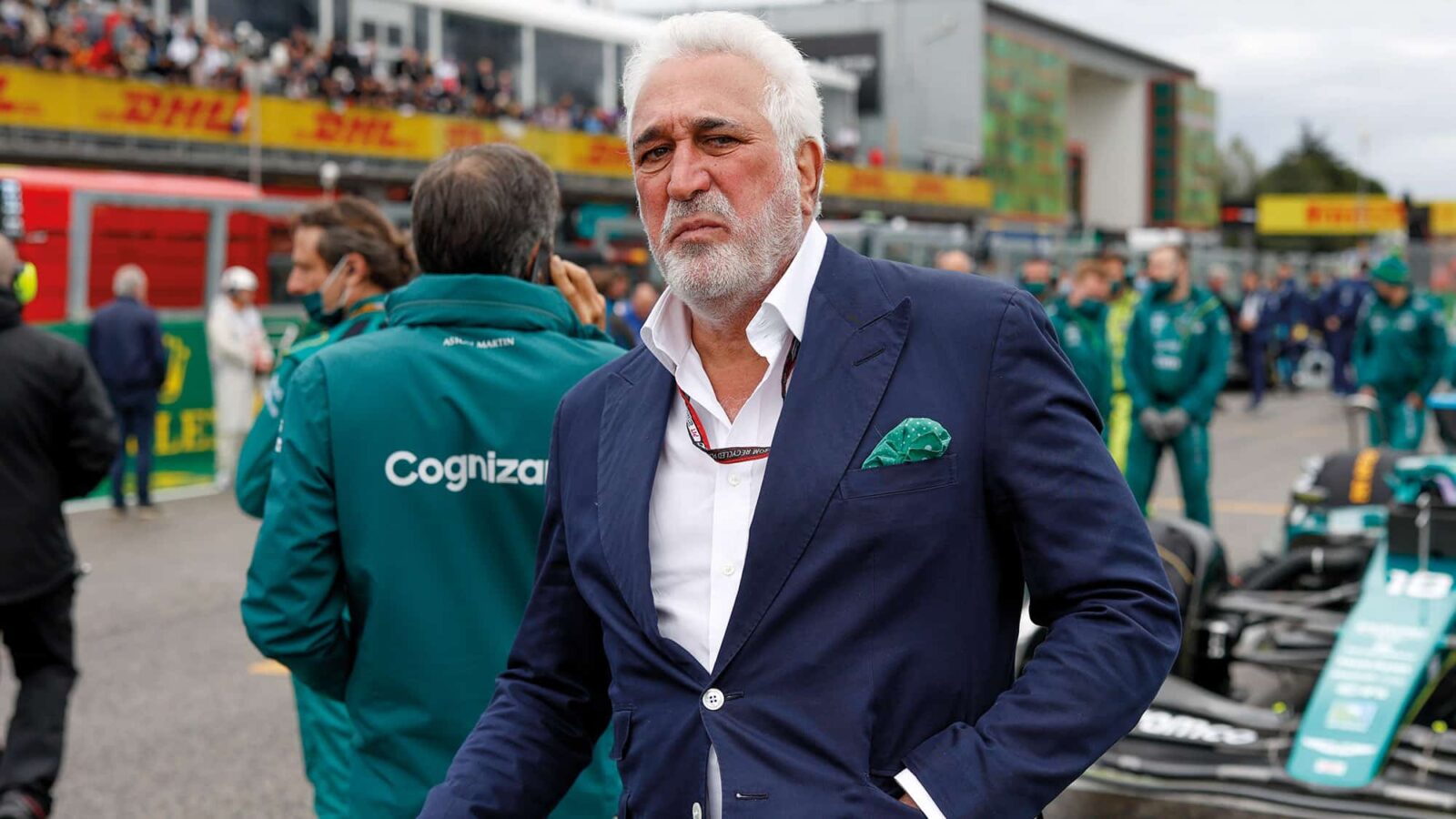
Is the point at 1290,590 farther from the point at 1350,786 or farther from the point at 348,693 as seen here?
the point at 348,693

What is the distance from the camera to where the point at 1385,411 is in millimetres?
11969

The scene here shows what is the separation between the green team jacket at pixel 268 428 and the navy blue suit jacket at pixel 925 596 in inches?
59.3

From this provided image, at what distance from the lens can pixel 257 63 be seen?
2153cm

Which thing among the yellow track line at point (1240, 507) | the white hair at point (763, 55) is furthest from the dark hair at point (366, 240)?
the yellow track line at point (1240, 507)

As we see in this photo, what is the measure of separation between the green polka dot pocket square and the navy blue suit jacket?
0.04ft

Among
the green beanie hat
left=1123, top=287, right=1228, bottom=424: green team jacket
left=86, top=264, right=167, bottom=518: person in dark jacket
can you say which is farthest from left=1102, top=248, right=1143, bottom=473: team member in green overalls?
left=86, top=264, right=167, bottom=518: person in dark jacket

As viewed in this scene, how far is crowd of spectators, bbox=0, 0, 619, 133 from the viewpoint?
63.0 ft

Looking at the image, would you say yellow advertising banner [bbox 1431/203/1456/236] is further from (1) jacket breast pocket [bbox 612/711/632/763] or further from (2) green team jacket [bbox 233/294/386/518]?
(1) jacket breast pocket [bbox 612/711/632/763]

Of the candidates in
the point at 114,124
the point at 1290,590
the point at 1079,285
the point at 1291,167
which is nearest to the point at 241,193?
the point at 114,124

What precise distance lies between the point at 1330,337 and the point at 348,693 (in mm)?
23719

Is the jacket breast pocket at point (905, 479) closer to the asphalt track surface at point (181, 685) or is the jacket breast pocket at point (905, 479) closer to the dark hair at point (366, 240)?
the dark hair at point (366, 240)

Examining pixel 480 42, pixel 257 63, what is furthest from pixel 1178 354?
pixel 480 42

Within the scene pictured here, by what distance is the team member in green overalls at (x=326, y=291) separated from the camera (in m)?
3.11

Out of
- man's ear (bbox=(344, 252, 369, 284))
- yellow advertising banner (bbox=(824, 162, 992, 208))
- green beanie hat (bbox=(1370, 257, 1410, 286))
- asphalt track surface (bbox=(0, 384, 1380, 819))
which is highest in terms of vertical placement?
yellow advertising banner (bbox=(824, 162, 992, 208))
